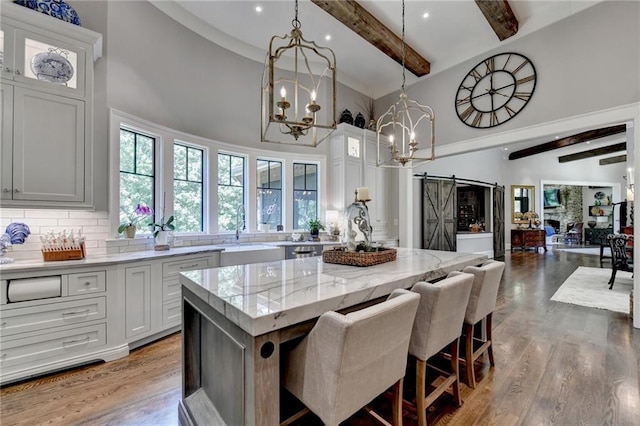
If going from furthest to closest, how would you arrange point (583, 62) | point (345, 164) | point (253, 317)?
point (345, 164) < point (583, 62) < point (253, 317)

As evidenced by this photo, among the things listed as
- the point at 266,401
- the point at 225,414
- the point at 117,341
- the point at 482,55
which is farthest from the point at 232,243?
the point at 482,55

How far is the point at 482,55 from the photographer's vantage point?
4.59 meters

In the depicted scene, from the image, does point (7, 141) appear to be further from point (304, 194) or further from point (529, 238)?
point (529, 238)

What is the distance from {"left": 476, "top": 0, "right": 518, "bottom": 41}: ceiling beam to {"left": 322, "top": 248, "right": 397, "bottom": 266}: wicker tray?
11.7 ft

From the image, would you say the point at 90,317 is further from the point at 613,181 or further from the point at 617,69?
the point at 613,181

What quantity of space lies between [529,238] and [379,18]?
983 centimetres

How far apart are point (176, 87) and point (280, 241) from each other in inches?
107

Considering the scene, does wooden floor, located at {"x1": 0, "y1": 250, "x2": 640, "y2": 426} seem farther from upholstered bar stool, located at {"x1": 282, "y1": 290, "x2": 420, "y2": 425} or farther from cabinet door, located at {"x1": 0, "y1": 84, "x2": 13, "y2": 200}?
cabinet door, located at {"x1": 0, "y1": 84, "x2": 13, "y2": 200}

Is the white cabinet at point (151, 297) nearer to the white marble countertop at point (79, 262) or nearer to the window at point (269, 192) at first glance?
the white marble countertop at point (79, 262)

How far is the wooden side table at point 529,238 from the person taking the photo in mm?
10266

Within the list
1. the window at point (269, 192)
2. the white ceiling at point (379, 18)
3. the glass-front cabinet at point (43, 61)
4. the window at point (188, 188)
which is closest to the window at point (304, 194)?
the window at point (269, 192)

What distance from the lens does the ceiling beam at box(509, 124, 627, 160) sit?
795 centimetres

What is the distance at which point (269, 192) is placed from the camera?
5.03 metres

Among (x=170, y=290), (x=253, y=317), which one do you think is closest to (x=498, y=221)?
(x=170, y=290)
